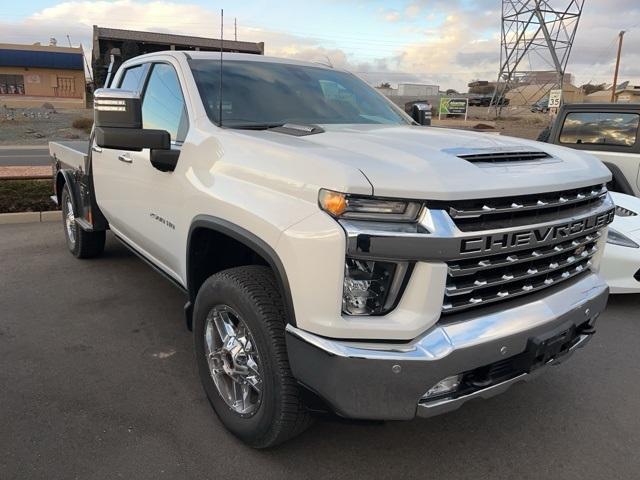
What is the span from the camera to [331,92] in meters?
3.92

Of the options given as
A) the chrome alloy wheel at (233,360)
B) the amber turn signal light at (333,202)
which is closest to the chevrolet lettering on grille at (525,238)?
the amber turn signal light at (333,202)

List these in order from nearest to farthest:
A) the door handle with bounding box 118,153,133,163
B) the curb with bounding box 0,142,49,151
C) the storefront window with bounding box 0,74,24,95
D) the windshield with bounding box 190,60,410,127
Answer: the windshield with bounding box 190,60,410,127
the door handle with bounding box 118,153,133,163
the curb with bounding box 0,142,49,151
the storefront window with bounding box 0,74,24,95

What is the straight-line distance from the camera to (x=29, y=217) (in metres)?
7.68

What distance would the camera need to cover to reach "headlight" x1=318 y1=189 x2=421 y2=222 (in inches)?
83.2

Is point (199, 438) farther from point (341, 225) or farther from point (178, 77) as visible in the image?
point (178, 77)

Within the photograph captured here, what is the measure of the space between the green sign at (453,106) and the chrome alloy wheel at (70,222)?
36.6 meters

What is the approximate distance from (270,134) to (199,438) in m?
1.63

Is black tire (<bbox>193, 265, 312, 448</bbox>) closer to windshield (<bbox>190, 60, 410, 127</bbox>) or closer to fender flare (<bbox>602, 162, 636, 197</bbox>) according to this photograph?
windshield (<bbox>190, 60, 410, 127</bbox>)

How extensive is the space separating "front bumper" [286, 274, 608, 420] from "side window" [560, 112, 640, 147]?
546 cm

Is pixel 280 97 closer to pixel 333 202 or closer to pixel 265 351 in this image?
pixel 333 202

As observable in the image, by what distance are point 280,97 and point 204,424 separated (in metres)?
2.04

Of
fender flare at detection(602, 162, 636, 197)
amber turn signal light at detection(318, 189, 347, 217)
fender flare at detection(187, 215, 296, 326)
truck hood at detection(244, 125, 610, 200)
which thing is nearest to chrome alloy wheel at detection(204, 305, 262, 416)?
fender flare at detection(187, 215, 296, 326)

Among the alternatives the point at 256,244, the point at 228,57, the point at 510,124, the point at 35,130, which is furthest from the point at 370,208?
the point at 510,124

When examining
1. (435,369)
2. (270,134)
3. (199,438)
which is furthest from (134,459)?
(270,134)
